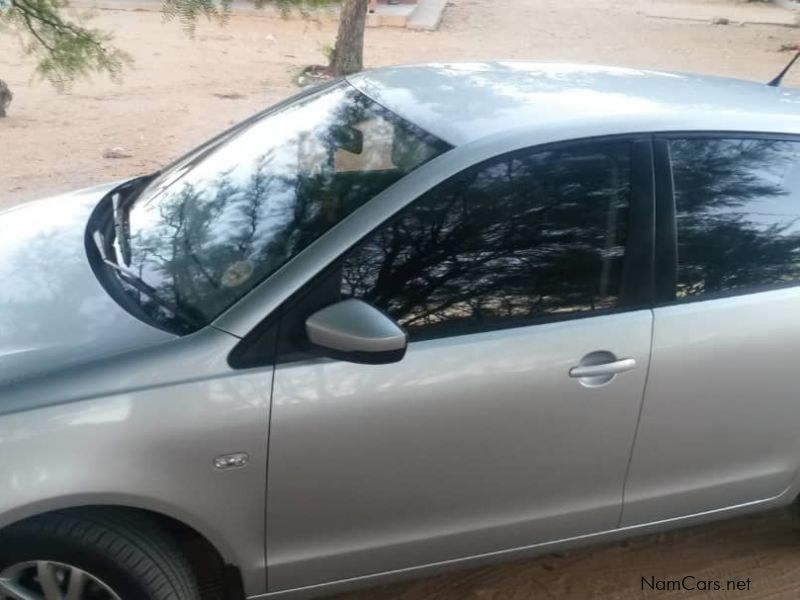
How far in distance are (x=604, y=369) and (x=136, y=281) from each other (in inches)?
52.9

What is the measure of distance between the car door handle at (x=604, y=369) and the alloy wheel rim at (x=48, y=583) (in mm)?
1328

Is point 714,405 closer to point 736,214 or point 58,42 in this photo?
point 736,214

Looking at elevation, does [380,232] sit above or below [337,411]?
above

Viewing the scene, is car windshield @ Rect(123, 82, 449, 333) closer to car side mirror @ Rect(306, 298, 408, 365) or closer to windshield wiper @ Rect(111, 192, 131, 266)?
windshield wiper @ Rect(111, 192, 131, 266)

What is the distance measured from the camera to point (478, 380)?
2.33 metres

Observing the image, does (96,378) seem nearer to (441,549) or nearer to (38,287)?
(38,287)

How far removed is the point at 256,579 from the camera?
2.32 meters

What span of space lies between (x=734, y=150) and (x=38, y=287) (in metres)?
2.13

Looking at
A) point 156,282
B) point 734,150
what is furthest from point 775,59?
point 156,282

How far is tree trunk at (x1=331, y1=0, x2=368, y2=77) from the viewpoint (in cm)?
1141

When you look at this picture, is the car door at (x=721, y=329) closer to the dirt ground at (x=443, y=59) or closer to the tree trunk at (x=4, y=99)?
the dirt ground at (x=443, y=59)

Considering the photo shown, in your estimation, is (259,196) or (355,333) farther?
(259,196)

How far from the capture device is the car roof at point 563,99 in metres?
2.57

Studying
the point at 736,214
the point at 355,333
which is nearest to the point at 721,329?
the point at 736,214
